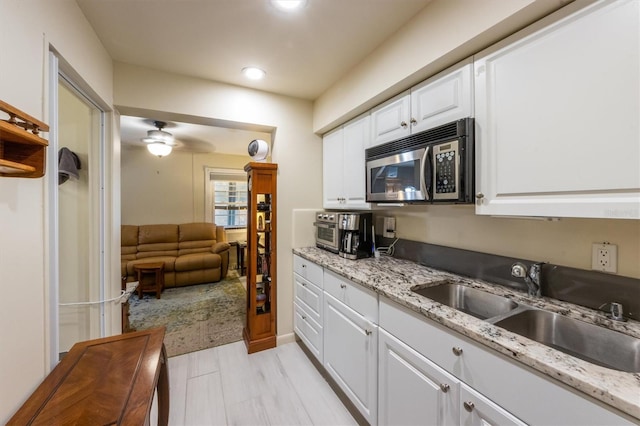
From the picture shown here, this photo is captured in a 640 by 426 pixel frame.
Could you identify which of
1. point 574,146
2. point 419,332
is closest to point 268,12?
point 574,146

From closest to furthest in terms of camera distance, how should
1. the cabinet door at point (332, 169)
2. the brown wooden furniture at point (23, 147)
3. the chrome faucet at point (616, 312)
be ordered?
1. the brown wooden furniture at point (23, 147)
2. the chrome faucet at point (616, 312)
3. the cabinet door at point (332, 169)

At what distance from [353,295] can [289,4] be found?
172cm

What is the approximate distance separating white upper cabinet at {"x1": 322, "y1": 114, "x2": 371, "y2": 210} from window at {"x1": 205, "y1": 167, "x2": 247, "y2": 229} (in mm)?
3530

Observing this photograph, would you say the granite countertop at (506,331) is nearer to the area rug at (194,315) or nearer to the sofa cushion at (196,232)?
the area rug at (194,315)

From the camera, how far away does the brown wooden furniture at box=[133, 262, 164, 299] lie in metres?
3.89

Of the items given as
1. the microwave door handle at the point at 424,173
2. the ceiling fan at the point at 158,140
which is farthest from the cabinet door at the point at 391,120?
the ceiling fan at the point at 158,140

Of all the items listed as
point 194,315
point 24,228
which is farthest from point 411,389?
point 194,315

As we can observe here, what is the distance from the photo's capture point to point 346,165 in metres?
2.33

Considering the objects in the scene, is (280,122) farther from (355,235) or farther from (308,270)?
(308,270)

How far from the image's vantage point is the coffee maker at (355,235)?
211 cm

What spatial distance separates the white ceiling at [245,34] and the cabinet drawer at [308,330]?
210 cm

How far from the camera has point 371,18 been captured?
1527 millimetres

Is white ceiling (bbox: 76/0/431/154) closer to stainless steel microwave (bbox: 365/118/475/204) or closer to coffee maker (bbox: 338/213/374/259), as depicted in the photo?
stainless steel microwave (bbox: 365/118/475/204)

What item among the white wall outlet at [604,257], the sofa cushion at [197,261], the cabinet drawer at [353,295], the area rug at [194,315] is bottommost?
the area rug at [194,315]
